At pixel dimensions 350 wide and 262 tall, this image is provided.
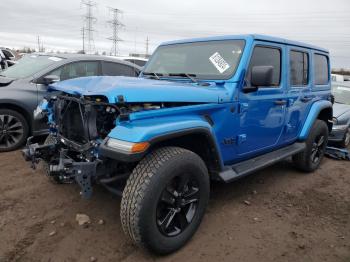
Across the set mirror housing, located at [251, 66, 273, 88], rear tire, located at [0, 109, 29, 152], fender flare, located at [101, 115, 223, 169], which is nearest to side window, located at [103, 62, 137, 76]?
rear tire, located at [0, 109, 29, 152]

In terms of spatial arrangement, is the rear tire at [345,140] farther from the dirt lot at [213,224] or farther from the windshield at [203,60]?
the windshield at [203,60]

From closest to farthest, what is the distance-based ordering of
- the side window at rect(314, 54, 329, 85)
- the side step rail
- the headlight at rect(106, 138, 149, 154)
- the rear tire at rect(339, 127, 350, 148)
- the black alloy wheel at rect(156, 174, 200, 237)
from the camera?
the headlight at rect(106, 138, 149, 154)
the black alloy wheel at rect(156, 174, 200, 237)
the side step rail
the side window at rect(314, 54, 329, 85)
the rear tire at rect(339, 127, 350, 148)

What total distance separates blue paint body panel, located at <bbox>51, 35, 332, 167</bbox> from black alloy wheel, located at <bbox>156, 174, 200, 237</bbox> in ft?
1.61

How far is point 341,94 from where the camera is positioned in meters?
8.58

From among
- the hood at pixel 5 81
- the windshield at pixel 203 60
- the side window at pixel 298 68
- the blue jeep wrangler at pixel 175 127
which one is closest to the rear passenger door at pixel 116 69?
the hood at pixel 5 81

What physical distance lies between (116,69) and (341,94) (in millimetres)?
5680

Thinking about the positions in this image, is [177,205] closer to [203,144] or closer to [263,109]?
[203,144]

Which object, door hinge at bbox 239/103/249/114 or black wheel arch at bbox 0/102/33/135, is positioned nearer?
door hinge at bbox 239/103/249/114

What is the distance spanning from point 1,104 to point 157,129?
3.78 m

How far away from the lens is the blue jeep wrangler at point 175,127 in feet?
9.02

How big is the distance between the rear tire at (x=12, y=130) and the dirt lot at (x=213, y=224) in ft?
2.01

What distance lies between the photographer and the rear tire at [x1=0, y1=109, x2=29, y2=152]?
5.39m

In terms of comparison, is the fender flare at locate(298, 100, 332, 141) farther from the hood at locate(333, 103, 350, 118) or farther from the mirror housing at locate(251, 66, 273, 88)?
the hood at locate(333, 103, 350, 118)

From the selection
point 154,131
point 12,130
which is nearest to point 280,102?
point 154,131
